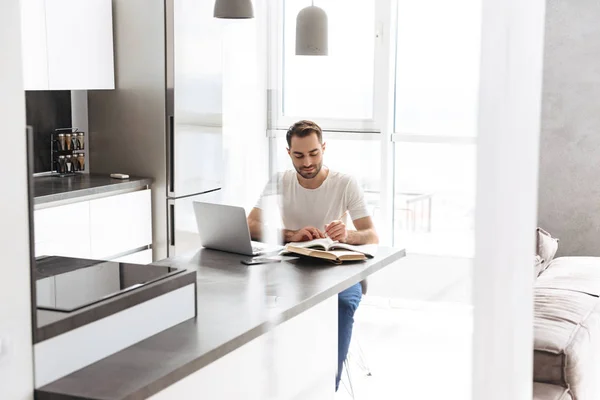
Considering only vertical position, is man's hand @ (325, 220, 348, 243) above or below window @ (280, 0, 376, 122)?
below

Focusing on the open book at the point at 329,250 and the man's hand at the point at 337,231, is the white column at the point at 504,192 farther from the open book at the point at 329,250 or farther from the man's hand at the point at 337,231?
the man's hand at the point at 337,231

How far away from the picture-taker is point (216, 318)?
240 centimetres

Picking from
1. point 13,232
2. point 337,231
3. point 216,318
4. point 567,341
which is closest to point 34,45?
point 337,231

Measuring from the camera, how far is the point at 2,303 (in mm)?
1732

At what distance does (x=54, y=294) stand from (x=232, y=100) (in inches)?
126

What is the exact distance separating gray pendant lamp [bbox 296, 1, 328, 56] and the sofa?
1.60 meters

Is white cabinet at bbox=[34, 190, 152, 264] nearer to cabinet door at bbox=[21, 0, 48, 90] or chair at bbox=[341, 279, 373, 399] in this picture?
cabinet door at bbox=[21, 0, 48, 90]

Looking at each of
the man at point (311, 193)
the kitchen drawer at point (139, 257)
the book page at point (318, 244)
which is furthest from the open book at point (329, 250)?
the kitchen drawer at point (139, 257)

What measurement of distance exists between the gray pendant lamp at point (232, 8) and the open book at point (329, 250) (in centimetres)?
106

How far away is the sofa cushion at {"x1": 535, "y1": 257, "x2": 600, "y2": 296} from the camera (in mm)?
3176

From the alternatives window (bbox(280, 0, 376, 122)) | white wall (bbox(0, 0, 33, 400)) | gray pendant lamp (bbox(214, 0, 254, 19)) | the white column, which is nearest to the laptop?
gray pendant lamp (bbox(214, 0, 254, 19))

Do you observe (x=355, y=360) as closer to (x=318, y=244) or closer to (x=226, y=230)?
(x=318, y=244)

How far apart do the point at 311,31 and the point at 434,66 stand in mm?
1706

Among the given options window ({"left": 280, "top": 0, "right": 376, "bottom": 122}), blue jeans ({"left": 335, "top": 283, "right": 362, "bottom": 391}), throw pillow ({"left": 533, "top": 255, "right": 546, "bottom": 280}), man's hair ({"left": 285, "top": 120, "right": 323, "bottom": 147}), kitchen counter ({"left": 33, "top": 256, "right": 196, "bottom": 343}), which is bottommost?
blue jeans ({"left": 335, "top": 283, "right": 362, "bottom": 391})
